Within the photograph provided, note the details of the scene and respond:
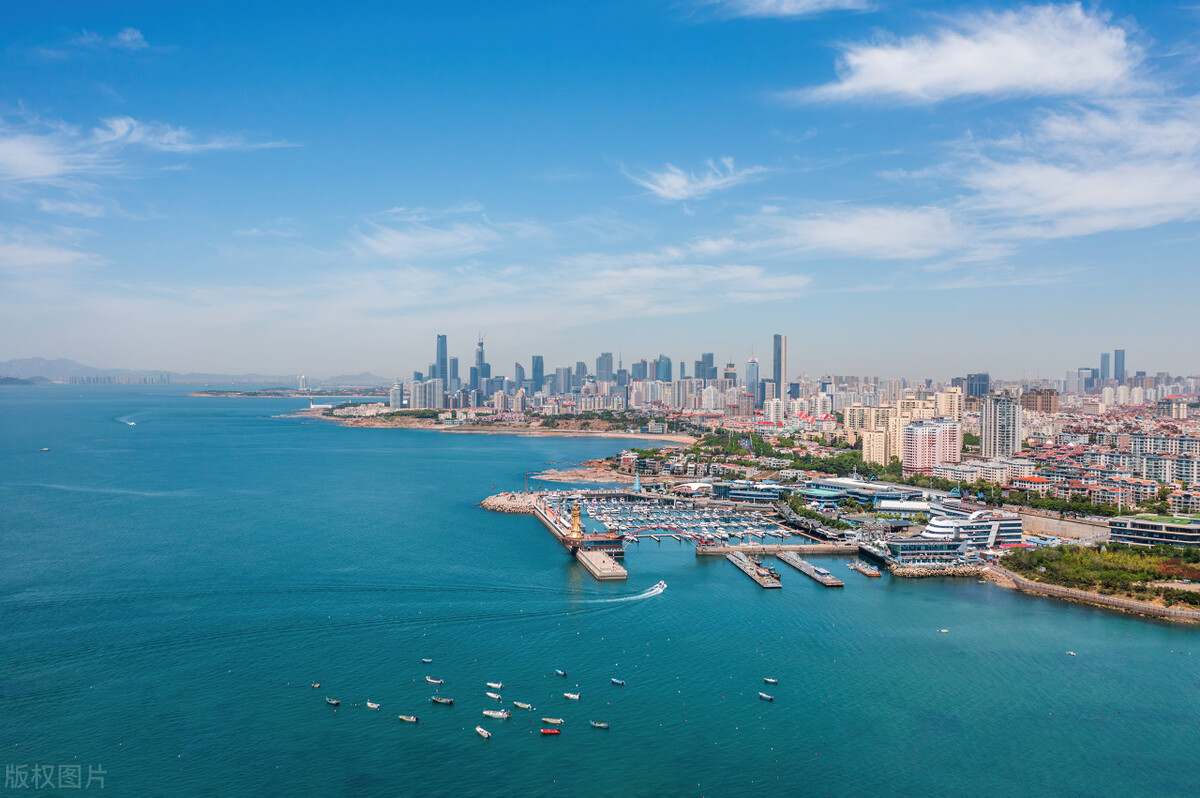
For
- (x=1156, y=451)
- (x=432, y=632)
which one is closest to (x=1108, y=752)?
(x=432, y=632)

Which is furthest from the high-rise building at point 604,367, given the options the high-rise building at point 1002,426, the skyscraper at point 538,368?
the high-rise building at point 1002,426

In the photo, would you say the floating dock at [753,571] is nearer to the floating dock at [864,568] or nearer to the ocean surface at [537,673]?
the ocean surface at [537,673]

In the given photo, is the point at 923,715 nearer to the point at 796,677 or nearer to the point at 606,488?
the point at 796,677

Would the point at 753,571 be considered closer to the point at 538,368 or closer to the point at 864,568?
the point at 864,568

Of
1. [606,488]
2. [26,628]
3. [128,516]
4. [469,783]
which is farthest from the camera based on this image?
[606,488]

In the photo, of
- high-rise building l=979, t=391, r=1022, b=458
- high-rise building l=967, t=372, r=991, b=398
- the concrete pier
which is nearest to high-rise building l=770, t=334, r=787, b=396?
high-rise building l=967, t=372, r=991, b=398

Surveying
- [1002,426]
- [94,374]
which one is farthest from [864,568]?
[94,374]
